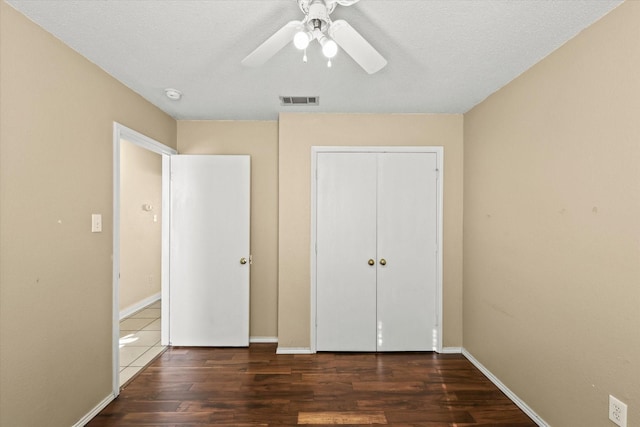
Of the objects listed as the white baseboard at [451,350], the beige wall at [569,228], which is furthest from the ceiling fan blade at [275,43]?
the white baseboard at [451,350]

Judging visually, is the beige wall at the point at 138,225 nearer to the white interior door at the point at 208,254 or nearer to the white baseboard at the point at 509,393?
the white interior door at the point at 208,254

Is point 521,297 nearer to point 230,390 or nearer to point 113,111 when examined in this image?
point 230,390

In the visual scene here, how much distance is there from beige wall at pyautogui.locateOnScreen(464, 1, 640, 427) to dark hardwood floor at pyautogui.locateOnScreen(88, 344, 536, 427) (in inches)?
16.1

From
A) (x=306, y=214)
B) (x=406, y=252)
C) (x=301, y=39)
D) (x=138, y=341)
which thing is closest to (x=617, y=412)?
(x=406, y=252)

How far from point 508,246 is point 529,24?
1.51 metres

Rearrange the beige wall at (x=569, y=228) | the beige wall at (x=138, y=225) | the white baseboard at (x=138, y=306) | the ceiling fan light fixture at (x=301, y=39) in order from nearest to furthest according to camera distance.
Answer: the ceiling fan light fixture at (x=301, y=39), the beige wall at (x=569, y=228), the white baseboard at (x=138, y=306), the beige wall at (x=138, y=225)

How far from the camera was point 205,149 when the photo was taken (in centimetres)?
332

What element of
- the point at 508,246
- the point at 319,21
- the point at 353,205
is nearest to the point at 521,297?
the point at 508,246

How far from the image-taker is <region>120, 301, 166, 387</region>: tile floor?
2.74m

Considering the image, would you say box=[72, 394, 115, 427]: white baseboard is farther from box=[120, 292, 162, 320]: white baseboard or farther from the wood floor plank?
box=[120, 292, 162, 320]: white baseboard

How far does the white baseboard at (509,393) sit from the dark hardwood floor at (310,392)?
40 millimetres

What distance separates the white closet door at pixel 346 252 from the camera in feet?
9.97

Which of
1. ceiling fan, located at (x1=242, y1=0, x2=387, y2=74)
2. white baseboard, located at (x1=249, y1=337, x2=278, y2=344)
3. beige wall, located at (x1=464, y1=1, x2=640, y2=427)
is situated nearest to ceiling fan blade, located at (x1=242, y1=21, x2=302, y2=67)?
ceiling fan, located at (x1=242, y1=0, x2=387, y2=74)

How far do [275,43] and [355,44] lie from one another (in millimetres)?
387
